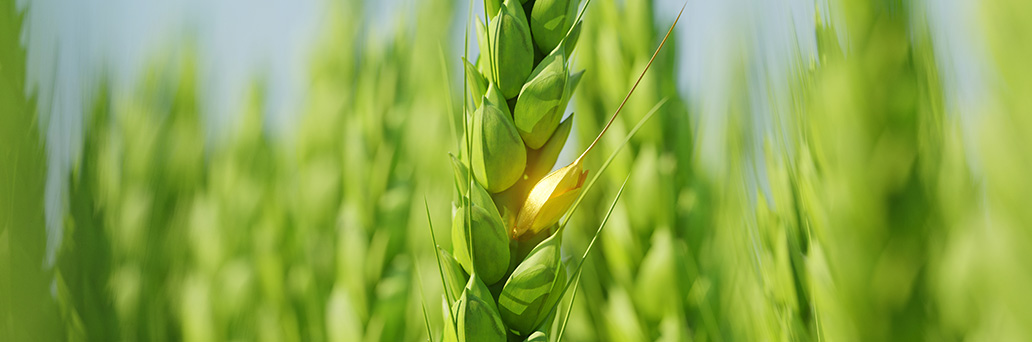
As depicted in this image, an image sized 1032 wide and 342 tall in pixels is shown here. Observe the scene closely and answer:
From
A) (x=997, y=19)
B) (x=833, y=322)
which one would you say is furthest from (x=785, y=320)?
(x=997, y=19)

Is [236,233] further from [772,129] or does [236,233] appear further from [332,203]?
[772,129]

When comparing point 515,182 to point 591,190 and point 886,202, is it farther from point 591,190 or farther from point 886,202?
point 591,190

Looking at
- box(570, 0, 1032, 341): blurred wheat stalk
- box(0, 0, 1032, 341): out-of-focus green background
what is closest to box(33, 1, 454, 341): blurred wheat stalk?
box(0, 0, 1032, 341): out-of-focus green background

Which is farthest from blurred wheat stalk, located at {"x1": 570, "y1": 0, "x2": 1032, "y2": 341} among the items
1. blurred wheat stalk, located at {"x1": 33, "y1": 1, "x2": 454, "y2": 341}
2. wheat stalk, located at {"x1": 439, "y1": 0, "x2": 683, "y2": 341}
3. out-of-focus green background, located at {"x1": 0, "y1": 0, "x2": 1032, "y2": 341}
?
blurred wheat stalk, located at {"x1": 33, "y1": 1, "x2": 454, "y2": 341}

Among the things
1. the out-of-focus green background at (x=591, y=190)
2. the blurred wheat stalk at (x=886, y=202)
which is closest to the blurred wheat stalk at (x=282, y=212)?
the out-of-focus green background at (x=591, y=190)

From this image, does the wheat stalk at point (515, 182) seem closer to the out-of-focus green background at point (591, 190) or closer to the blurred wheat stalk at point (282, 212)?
the out-of-focus green background at point (591, 190)

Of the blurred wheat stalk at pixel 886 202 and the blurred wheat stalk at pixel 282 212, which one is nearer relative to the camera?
the blurred wheat stalk at pixel 886 202

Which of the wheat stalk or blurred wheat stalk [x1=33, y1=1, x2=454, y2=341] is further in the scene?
blurred wheat stalk [x1=33, y1=1, x2=454, y2=341]

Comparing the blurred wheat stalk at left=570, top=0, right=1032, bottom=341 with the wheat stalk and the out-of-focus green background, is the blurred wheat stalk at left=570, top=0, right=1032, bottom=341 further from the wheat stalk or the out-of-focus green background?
the wheat stalk
